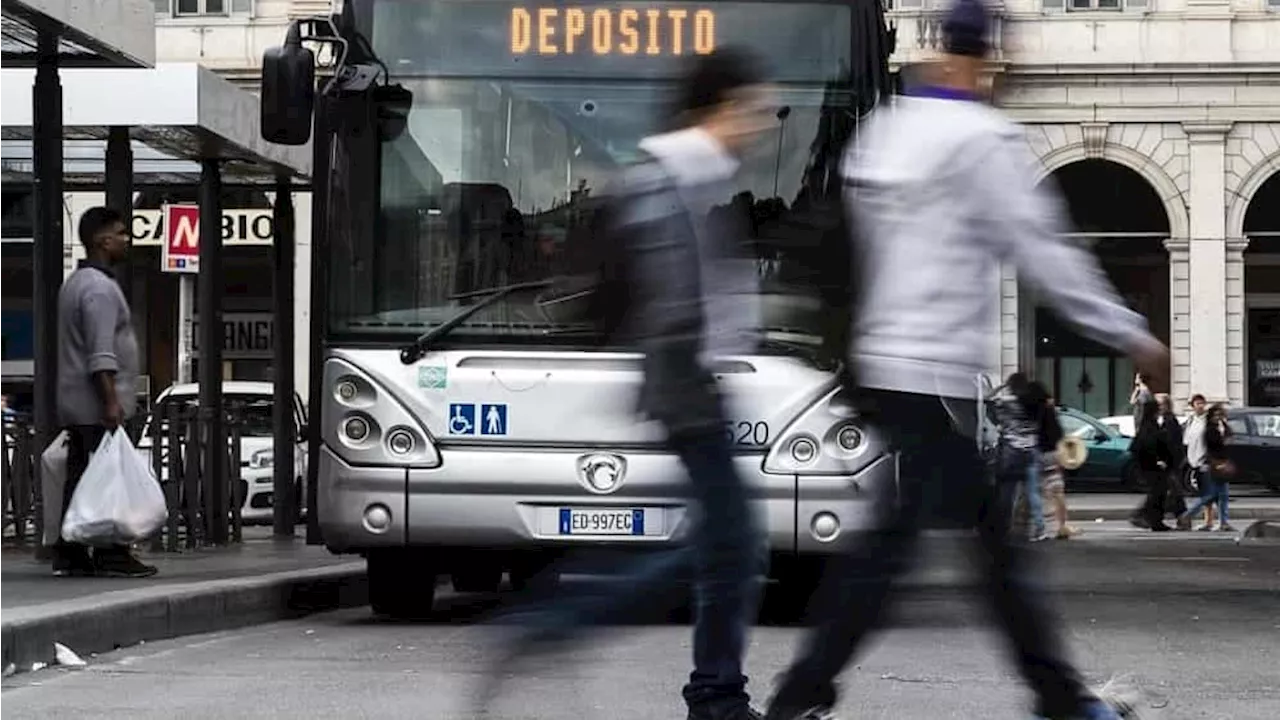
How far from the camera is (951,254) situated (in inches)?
239

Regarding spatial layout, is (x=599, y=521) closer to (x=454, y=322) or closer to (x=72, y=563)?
(x=454, y=322)

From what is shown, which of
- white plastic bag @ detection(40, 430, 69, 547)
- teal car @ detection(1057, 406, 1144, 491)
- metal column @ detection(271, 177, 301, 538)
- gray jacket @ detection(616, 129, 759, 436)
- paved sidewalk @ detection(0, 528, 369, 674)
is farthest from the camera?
teal car @ detection(1057, 406, 1144, 491)

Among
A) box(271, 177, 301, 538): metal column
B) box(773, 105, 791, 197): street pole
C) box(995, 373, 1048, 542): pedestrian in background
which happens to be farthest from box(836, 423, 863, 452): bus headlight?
box(271, 177, 301, 538): metal column

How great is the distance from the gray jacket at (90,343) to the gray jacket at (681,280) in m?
6.07

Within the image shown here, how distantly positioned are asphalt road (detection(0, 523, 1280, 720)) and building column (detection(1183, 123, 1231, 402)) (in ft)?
94.2

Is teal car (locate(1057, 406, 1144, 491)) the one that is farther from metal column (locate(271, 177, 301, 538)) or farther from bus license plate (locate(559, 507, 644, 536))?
bus license plate (locate(559, 507, 644, 536))

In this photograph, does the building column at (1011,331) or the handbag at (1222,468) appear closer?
the handbag at (1222,468)

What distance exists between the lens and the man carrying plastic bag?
12.1m

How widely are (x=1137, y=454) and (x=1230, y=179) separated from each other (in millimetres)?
14022

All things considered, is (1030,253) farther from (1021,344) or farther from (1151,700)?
(1021,344)

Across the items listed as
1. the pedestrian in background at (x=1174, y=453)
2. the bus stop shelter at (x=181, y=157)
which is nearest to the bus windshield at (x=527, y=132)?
the bus stop shelter at (x=181, y=157)

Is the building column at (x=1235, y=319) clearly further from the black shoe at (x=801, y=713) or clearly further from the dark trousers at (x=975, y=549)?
the black shoe at (x=801, y=713)

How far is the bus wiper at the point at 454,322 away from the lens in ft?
36.9

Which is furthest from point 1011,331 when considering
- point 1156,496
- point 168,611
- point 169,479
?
point 168,611
